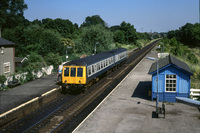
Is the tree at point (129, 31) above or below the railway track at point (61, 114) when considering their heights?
above

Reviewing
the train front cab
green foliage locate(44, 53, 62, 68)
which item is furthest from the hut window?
green foliage locate(44, 53, 62, 68)

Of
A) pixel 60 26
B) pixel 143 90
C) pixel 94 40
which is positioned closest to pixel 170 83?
pixel 143 90

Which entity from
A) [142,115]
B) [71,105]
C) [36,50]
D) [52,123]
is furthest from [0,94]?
[36,50]

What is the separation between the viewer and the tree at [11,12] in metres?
79.0

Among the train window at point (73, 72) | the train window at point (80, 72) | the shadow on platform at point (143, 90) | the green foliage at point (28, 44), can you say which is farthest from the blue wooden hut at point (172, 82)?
the green foliage at point (28, 44)

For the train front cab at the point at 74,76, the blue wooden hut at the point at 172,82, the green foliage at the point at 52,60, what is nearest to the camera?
the blue wooden hut at the point at 172,82

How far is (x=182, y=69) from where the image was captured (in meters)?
17.9

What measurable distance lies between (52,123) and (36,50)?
1144 inches

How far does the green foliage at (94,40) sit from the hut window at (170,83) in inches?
1351

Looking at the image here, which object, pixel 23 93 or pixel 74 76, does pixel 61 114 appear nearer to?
pixel 74 76

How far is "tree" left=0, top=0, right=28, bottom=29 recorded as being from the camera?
79.0m

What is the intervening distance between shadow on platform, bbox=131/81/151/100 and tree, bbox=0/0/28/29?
64.8 meters

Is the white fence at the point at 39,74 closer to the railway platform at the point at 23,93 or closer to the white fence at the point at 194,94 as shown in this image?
the railway platform at the point at 23,93

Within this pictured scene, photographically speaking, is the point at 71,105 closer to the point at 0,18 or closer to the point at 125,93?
the point at 125,93
